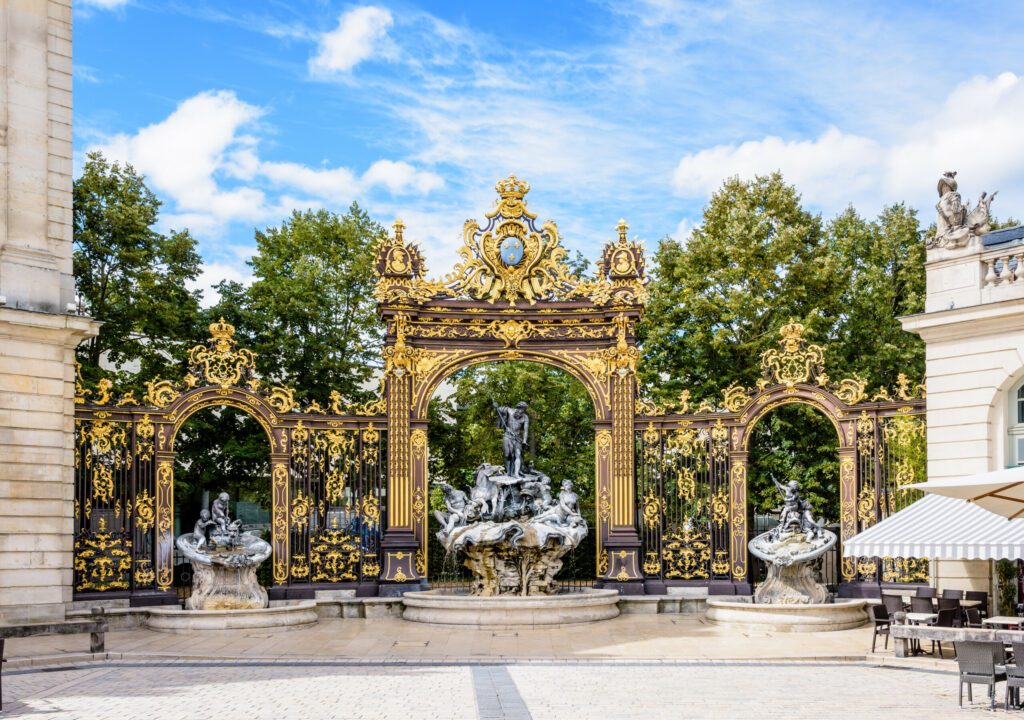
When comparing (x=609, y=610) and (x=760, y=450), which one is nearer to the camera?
(x=609, y=610)

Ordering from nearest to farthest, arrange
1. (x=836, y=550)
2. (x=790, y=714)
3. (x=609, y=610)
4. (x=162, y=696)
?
1. (x=790, y=714)
2. (x=162, y=696)
3. (x=609, y=610)
4. (x=836, y=550)

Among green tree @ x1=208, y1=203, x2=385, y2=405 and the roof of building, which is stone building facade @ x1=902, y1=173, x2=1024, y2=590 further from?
green tree @ x1=208, y1=203, x2=385, y2=405

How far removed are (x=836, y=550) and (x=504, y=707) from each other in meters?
11.8

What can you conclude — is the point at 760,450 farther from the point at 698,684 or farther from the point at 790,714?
the point at 790,714

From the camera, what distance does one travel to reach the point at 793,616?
18953 millimetres

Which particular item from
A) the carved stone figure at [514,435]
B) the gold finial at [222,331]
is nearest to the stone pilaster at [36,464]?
the gold finial at [222,331]

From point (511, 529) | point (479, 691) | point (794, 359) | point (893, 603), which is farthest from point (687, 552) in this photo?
point (479, 691)

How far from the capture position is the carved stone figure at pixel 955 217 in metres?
18.6

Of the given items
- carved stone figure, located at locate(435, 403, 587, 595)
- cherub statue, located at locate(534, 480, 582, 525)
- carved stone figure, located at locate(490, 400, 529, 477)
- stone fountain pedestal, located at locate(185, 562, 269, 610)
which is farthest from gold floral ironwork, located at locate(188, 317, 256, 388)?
cherub statue, located at locate(534, 480, 582, 525)

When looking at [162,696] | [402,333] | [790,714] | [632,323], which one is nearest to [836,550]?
[632,323]

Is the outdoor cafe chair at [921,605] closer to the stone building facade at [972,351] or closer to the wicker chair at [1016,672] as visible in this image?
the stone building facade at [972,351]

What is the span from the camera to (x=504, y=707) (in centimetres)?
1204

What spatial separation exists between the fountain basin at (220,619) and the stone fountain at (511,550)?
217cm

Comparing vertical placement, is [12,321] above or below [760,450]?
above
